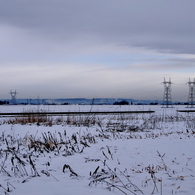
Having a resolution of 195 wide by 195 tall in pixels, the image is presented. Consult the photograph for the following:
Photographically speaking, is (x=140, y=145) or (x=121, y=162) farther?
(x=140, y=145)

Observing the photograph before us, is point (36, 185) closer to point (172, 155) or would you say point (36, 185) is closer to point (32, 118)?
point (172, 155)

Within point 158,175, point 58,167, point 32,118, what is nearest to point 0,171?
point 58,167

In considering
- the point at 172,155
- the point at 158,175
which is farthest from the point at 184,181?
the point at 172,155

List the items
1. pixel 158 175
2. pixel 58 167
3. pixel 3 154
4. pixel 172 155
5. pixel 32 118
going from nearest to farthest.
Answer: pixel 158 175 → pixel 58 167 → pixel 172 155 → pixel 3 154 → pixel 32 118

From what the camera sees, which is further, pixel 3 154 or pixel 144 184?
pixel 3 154

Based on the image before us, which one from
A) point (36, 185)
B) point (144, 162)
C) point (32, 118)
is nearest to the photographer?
point (36, 185)

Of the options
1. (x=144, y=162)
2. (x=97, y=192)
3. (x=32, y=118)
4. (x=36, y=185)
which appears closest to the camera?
(x=97, y=192)

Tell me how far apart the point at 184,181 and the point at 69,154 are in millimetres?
3361

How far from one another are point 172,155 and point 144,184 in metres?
2.59

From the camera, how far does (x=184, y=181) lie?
164 inches

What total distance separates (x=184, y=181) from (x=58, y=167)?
2.67m

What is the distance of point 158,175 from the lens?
15.2ft

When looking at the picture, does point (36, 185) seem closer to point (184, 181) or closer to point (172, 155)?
point (184, 181)

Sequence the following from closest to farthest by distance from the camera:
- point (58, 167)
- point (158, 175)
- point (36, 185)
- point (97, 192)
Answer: point (97, 192) < point (36, 185) < point (158, 175) < point (58, 167)
